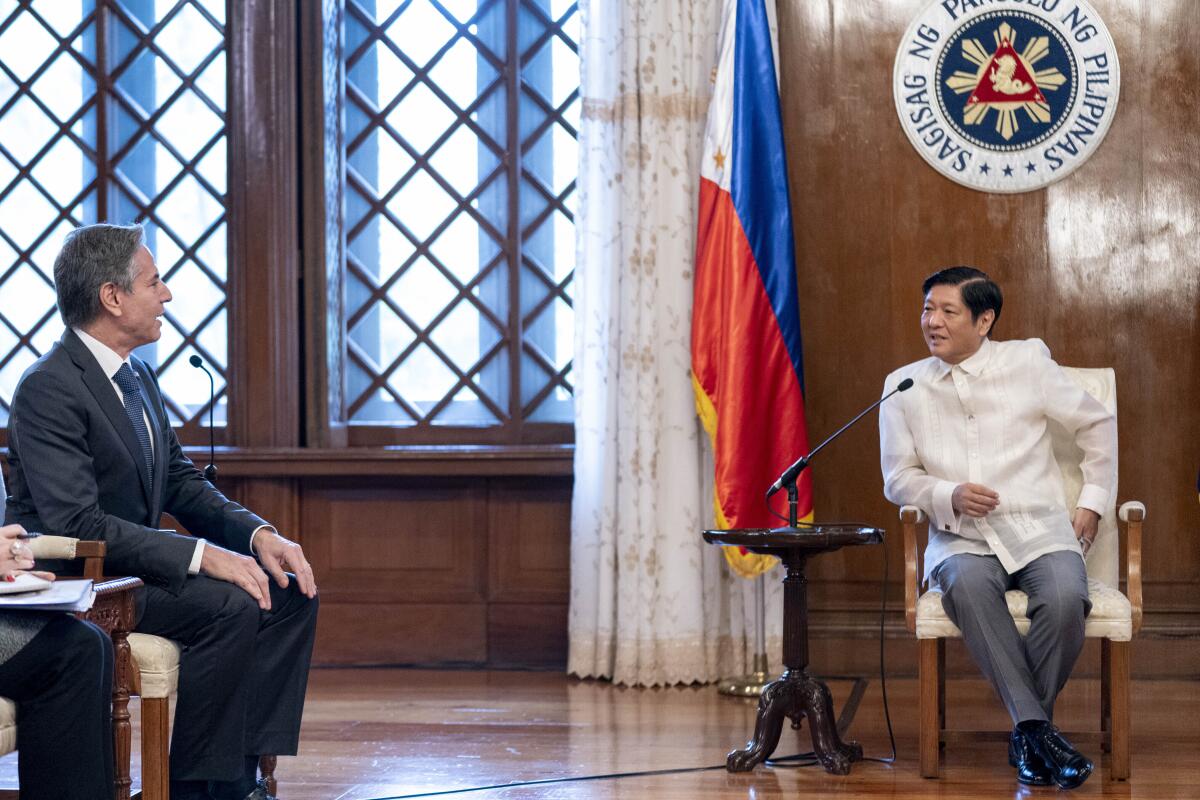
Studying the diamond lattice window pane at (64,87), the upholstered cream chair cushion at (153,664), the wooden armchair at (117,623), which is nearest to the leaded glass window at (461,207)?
the diamond lattice window pane at (64,87)

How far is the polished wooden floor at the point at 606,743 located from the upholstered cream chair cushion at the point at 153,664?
53 cm

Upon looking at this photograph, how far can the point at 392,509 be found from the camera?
4.48 m

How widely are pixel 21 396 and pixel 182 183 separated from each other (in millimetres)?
2333

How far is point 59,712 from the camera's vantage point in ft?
6.79

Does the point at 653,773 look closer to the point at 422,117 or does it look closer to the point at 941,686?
the point at 941,686

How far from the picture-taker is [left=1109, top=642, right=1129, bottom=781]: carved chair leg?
2.86 m

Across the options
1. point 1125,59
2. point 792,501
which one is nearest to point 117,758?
point 792,501

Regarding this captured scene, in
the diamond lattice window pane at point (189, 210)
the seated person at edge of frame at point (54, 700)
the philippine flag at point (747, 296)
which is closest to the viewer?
the seated person at edge of frame at point (54, 700)

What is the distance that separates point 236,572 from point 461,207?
231cm

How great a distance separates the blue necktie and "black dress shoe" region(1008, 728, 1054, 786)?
6.24 ft

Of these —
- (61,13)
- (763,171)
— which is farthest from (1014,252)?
(61,13)

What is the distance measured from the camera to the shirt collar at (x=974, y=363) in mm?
3197

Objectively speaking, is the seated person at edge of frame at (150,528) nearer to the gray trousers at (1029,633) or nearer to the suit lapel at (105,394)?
the suit lapel at (105,394)

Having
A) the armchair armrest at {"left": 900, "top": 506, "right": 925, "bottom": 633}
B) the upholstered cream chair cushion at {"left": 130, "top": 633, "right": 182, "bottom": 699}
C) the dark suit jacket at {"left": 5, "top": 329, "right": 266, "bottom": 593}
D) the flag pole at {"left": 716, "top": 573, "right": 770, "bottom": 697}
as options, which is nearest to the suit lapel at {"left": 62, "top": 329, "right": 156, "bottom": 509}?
the dark suit jacket at {"left": 5, "top": 329, "right": 266, "bottom": 593}
